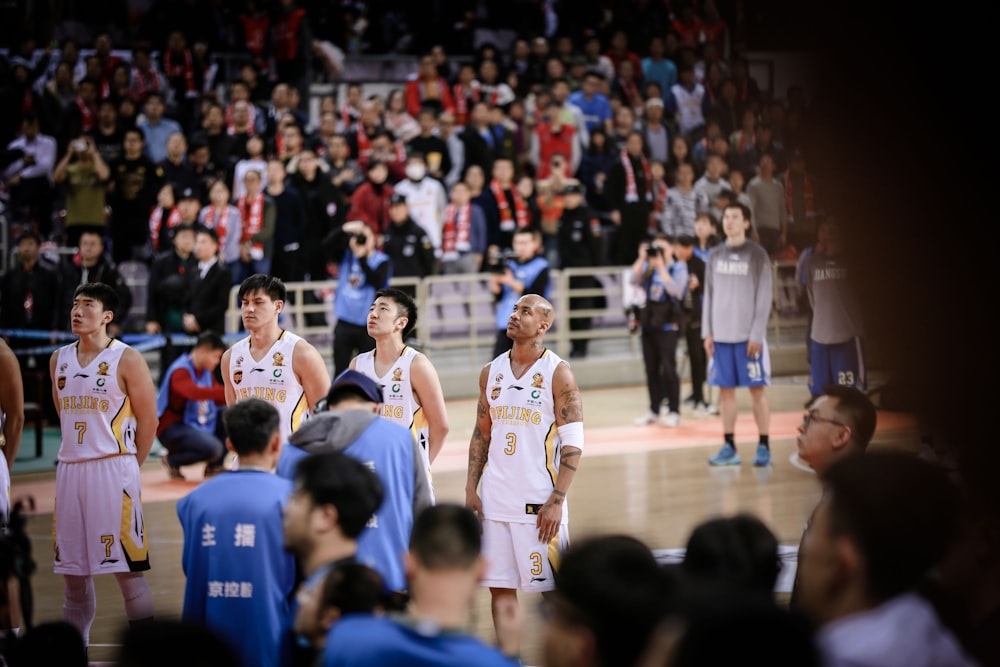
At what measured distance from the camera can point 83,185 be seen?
15969mm

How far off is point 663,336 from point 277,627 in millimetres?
10088

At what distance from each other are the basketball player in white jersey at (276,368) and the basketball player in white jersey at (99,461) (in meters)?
0.63

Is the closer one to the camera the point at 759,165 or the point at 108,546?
the point at 108,546

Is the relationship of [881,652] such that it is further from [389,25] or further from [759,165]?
[389,25]

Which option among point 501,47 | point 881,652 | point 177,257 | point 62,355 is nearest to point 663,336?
point 177,257

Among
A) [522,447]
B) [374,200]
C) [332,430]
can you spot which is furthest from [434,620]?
[374,200]

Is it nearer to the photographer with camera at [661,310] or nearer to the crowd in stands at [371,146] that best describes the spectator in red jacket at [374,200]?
the crowd in stands at [371,146]

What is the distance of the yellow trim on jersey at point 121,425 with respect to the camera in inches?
285

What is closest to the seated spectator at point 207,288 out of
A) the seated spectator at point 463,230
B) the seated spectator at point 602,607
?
the seated spectator at point 463,230

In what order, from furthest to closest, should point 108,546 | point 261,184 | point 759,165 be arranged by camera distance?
point 759,165 → point 261,184 → point 108,546

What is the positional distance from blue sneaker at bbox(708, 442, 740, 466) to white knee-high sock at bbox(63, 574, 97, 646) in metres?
7.17

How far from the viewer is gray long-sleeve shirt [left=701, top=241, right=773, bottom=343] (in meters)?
12.5

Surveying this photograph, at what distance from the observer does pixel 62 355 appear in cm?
745

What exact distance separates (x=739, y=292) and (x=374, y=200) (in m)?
5.74
